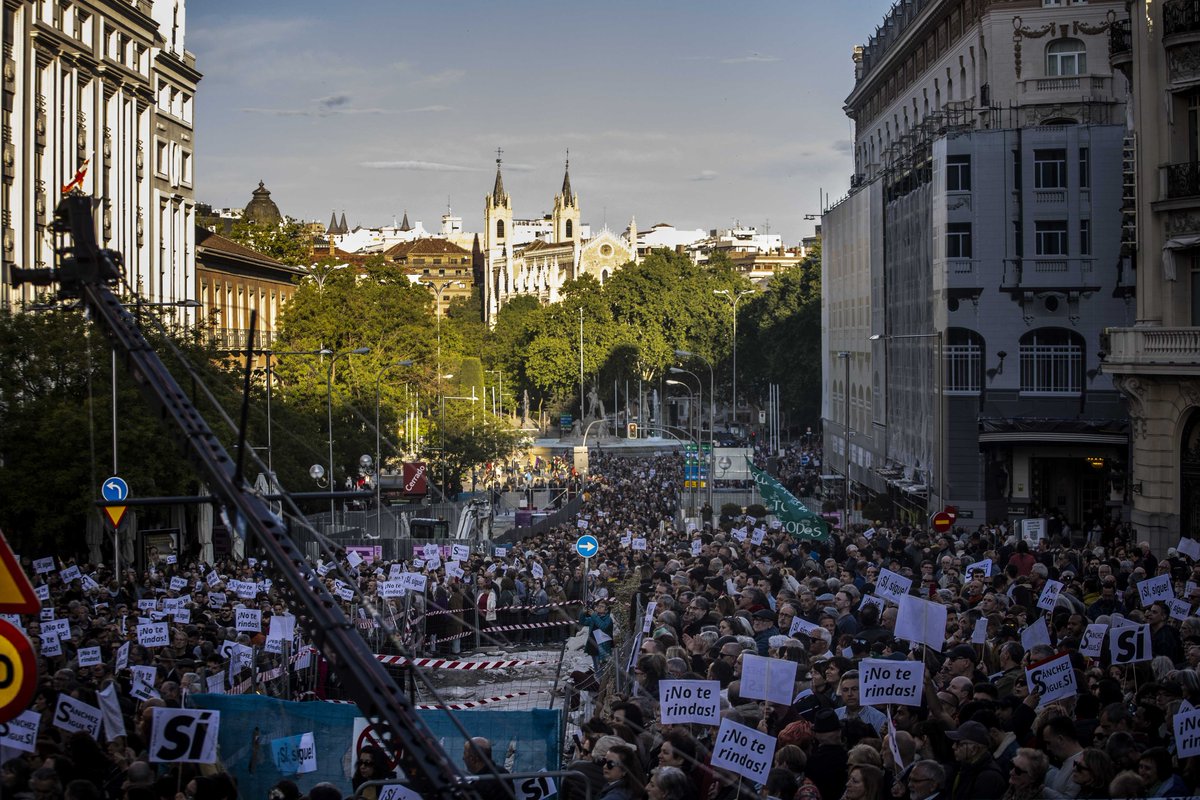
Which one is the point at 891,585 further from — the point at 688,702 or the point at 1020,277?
the point at 1020,277

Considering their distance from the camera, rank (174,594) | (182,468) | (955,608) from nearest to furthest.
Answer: (955,608) → (174,594) → (182,468)

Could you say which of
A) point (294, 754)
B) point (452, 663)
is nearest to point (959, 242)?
point (452, 663)

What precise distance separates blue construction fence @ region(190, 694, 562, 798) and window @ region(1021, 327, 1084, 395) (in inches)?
1360

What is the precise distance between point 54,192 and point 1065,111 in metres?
29.9

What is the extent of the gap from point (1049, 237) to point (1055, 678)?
117ft

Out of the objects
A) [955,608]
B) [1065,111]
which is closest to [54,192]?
[1065,111]

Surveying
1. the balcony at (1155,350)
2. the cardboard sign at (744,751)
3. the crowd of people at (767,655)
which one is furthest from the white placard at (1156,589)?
the balcony at (1155,350)

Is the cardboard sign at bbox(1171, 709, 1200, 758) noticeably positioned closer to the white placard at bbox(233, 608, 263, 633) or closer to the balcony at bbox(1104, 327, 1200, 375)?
the white placard at bbox(233, 608, 263, 633)

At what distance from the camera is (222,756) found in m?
12.1

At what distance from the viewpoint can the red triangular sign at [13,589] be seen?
732cm

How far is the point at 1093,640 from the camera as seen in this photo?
44.5ft

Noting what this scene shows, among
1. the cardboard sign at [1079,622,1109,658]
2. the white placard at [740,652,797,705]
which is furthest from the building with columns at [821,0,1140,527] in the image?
the white placard at [740,652,797,705]

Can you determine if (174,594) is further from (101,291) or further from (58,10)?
(58,10)

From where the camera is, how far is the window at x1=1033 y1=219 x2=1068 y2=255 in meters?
44.5
